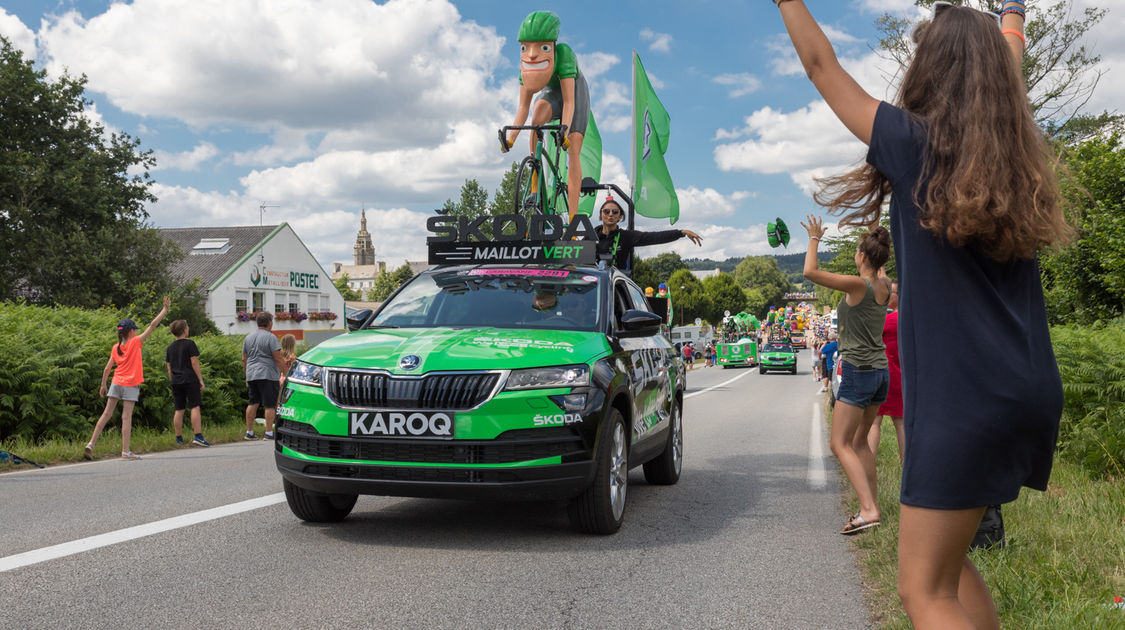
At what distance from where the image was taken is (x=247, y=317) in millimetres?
56656

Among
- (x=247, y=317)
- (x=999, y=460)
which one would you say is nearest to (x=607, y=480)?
(x=999, y=460)

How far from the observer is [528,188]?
37.7 ft

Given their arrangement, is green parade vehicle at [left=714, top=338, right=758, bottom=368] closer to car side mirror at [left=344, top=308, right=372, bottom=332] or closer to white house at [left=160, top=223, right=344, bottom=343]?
white house at [left=160, top=223, right=344, bottom=343]

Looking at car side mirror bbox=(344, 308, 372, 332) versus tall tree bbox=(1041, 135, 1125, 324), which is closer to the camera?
car side mirror bbox=(344, 308, 372, 332)

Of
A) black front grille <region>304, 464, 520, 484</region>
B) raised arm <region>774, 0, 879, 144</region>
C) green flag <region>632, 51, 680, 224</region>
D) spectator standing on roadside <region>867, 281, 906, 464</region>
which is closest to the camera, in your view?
raised arm <region>774, 0, 879, 144</region>

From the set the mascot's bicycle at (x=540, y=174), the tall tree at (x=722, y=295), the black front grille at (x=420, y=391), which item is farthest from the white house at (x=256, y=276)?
the tall tree at (x=722, y=295)

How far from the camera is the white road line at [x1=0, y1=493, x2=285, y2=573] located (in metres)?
4.97

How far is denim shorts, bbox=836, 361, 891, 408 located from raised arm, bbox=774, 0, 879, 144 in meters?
4.26

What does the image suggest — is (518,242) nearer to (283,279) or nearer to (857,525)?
(857,525)

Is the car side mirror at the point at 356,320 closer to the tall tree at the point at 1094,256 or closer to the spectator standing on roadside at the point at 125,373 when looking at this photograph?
the spectator standing on roadside at the point at 125,373

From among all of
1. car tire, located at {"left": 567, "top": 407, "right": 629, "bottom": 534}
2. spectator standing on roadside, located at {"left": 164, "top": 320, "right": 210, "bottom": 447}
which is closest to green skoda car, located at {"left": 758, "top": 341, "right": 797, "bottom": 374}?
spectator standing on roadside, located at {"left": 164, "top": 320, "right": 210, "bottom": 447}

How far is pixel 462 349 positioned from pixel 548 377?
1.82 feet

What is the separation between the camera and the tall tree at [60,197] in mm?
34844

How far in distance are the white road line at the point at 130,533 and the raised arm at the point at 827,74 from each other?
4668 mm
